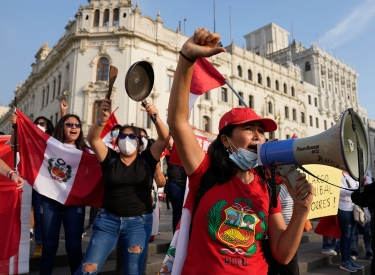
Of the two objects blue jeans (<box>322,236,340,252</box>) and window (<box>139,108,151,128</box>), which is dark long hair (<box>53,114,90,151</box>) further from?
window (<box>139,108,151,128</box>)

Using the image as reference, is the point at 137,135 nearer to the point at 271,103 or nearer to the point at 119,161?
the point at 119,161

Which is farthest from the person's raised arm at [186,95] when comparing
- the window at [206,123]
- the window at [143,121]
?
the window at [206,123]

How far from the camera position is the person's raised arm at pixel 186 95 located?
1466 millimetres

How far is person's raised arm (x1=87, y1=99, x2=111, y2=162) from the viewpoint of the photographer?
9.64ft

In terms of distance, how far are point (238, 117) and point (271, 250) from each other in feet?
2.68

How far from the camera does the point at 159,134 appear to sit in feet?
10.2

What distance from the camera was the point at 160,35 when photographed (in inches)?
1009

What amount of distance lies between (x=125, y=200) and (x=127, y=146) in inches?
21.8

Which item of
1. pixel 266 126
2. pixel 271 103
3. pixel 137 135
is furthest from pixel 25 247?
pixel 271 103

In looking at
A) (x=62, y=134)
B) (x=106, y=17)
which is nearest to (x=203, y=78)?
(x=62, y=134)

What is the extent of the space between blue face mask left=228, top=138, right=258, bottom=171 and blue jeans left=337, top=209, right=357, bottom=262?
14.5ft

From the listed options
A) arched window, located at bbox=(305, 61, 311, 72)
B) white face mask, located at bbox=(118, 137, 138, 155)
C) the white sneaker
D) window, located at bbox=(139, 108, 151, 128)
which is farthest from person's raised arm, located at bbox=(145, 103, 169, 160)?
arched window, located at bbox=(305, 61, 311, 72)

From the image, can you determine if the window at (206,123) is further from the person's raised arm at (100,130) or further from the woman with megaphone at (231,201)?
the woman with megaphone at (231,201)

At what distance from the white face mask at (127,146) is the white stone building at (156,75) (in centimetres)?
2020
